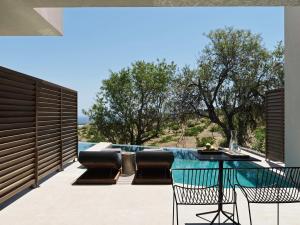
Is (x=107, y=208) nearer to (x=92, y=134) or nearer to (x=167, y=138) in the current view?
(x=167, y=138)

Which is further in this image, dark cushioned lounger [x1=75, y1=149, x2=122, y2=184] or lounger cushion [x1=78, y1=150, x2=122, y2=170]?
lounger cushion [x1=78, y1=150, x2=122, y2=170]

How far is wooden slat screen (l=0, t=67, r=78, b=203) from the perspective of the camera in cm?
552

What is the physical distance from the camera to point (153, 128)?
19281 millimetres

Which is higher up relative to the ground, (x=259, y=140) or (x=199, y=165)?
(x=259, y=140)

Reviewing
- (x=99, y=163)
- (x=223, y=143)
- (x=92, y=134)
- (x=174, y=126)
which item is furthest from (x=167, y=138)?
(x=99, y=163)

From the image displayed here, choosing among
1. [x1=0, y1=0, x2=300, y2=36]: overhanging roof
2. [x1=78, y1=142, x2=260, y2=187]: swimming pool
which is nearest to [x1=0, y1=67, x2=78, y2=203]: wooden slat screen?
[x1=0, y1=0, x2=300, y2=36]: overhanging roof

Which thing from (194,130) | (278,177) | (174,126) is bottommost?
(194,130)

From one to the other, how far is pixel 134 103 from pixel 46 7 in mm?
13280

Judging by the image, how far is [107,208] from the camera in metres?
5.46

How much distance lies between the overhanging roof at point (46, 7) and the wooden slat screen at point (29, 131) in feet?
4.29

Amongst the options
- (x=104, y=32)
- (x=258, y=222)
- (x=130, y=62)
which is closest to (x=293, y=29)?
(x=258, y=222)

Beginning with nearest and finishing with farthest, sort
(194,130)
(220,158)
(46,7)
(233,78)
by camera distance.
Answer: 1. (220,158)
2. (46,7)
3. (233,78)
4. (194,130)

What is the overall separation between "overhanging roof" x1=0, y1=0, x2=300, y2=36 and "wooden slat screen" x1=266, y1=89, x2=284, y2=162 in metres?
4.37

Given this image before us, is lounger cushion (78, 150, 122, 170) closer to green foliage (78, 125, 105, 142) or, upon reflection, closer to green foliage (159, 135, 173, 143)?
green foliage (78, 125, 105, 142)
